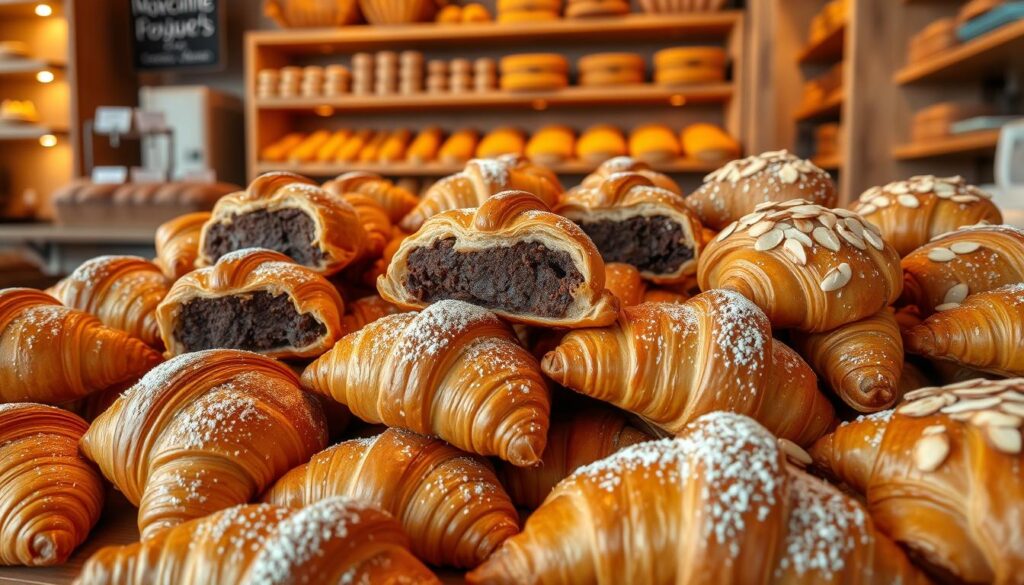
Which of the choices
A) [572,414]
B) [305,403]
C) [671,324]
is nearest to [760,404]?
[671,324]

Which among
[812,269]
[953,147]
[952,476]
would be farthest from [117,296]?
[953,147]

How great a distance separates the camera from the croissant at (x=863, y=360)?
81cm

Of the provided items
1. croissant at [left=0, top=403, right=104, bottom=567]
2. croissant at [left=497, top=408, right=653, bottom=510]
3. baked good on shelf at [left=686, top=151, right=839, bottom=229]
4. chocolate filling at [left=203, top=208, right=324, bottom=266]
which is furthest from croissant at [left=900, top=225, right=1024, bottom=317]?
croissant at [left=0, top=403, right=104, bottom=567]

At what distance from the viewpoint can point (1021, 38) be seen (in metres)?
2.47

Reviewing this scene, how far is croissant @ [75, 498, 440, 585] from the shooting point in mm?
569

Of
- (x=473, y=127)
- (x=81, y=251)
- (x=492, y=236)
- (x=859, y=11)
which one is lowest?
(x=81, y=251)

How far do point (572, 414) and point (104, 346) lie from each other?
1.99 ft

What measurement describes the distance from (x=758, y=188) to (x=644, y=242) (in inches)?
8.9

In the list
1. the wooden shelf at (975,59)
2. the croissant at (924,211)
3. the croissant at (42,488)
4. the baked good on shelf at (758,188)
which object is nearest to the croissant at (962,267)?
the croissant at (924,211)

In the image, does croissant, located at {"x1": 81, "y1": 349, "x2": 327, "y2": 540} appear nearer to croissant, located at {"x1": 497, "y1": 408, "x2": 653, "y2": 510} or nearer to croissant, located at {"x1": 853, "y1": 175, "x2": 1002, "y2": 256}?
croissant, located at {"x1": 497, "y1": 408, "x2": 653, "y2": 510}

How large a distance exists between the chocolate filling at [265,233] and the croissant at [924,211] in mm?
873

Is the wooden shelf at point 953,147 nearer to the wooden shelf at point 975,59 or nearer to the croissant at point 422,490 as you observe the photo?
the wooden shelf at point 975,59

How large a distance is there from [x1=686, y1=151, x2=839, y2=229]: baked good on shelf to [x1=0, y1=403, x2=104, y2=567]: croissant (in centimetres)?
97

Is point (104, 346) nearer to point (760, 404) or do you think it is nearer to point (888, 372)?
point (760, 404)
